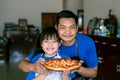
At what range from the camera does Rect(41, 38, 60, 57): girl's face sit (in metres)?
1.94

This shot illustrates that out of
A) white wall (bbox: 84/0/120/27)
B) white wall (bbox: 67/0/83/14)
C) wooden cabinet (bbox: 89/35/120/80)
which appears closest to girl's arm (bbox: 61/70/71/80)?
wooden cabinet (bbox: 89/35/120/80)

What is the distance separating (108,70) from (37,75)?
2381 mm

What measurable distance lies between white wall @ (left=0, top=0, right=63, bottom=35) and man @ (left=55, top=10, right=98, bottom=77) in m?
6.46

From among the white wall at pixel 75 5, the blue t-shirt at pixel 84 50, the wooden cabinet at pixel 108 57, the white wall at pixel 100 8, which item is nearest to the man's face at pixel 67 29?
the blue t-shirt at pixel 84 50

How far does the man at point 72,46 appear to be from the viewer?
1.93 m

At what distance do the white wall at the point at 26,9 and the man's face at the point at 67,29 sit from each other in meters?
6.54

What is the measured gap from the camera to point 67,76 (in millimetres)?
1810

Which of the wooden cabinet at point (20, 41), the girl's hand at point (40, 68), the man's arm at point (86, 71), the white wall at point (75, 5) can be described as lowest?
the wooden cabinet at point (20, 41)

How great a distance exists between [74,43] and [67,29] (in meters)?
0.19

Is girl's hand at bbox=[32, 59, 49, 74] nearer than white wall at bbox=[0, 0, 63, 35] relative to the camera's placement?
Yes

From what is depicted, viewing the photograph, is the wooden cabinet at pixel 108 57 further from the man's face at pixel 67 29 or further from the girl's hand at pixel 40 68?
the girl's hand at pixel 40 68

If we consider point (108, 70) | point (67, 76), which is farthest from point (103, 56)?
point (67, 76)

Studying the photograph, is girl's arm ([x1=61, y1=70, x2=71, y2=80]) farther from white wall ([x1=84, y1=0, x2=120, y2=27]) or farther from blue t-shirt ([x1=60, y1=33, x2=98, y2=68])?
white wall ([x1=84, y1=0, x2=120, y2=27])

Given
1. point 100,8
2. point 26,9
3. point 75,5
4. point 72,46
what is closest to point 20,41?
point 26,9
